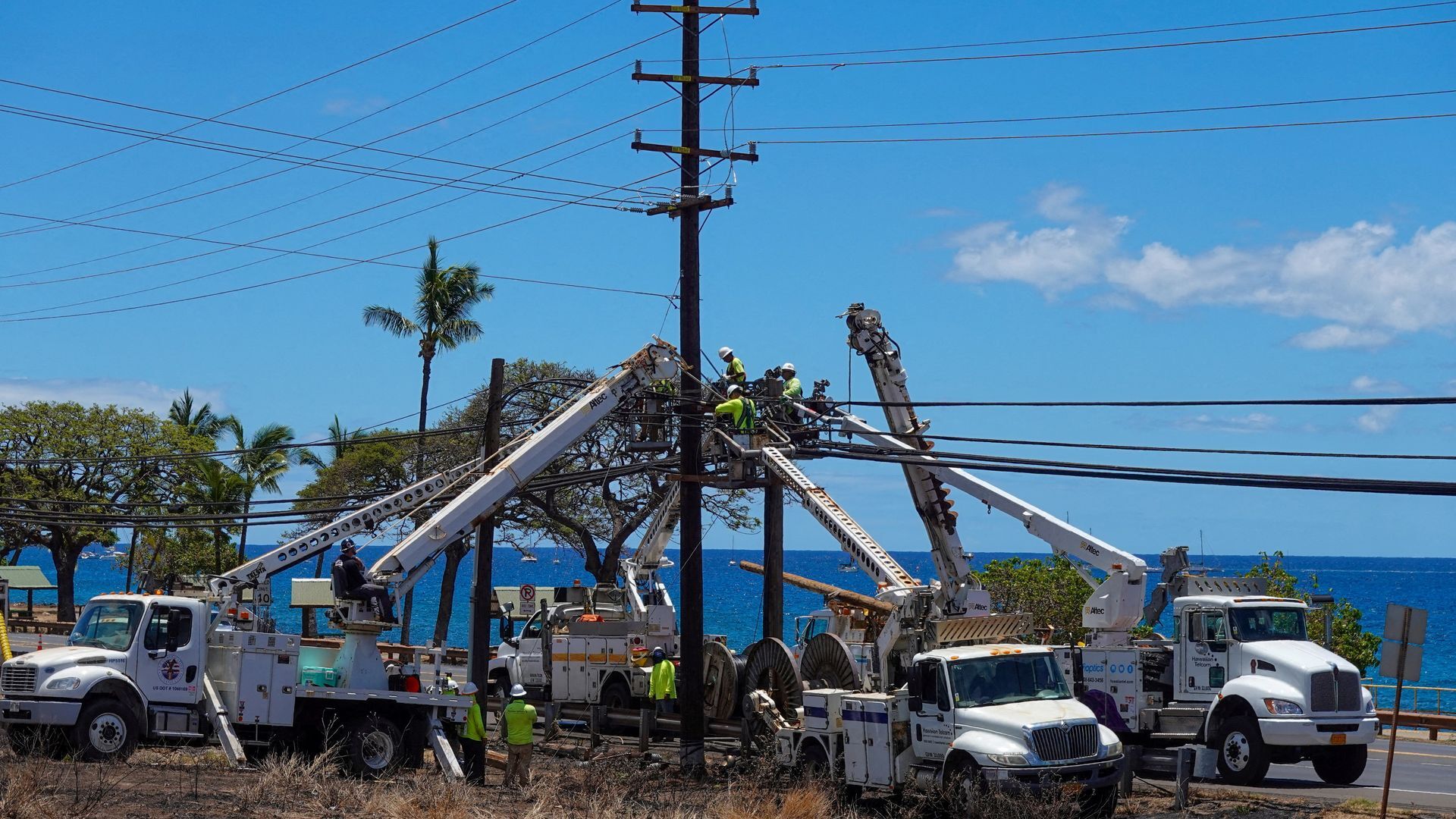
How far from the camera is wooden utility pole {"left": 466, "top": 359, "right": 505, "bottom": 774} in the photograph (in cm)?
2483

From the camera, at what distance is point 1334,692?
21422mm

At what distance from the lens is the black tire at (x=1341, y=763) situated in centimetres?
2180

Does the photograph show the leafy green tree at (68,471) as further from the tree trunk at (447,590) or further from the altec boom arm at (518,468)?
the altec boom arm at (518,468)

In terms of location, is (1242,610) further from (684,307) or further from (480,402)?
(480,402)

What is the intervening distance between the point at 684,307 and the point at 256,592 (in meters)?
7.94

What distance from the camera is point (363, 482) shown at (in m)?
55.6

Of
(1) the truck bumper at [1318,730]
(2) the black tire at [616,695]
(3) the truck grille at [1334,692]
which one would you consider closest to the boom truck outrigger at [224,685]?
(2) the black tire at [616,695]

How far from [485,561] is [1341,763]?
44.2 feet

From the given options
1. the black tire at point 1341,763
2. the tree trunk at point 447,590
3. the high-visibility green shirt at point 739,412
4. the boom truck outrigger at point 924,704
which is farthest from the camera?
the tree trunk at point 447,590

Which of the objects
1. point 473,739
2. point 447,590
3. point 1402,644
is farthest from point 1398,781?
point 447,590

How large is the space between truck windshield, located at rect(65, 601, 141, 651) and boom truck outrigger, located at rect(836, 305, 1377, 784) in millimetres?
11257

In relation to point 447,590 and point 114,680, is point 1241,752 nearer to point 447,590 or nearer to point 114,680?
point 114,680

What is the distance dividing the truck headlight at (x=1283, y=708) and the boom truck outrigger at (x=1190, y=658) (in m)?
0.02

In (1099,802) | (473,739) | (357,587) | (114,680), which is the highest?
(357,587)
